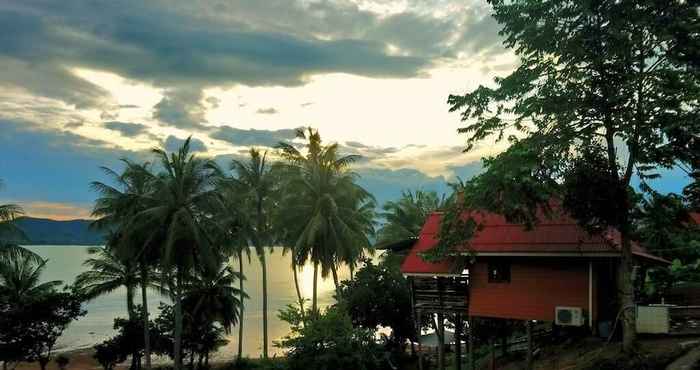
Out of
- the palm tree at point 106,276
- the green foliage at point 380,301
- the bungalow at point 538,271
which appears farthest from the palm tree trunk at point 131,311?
the bungalow at point 538,271

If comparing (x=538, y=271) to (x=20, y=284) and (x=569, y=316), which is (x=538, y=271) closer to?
(x=569, y=316)

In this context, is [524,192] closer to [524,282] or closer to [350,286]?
[524,282]

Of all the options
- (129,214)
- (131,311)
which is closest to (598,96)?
(129,214)

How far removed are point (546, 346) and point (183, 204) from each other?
69.3ft

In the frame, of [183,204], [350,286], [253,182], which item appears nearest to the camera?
[183,204]

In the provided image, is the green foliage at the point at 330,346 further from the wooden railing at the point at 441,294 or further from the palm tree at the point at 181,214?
the palm tree at the point at 181,214

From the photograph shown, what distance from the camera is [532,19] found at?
17.4 m

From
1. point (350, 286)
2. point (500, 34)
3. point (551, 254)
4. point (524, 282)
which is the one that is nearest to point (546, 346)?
point (524, 282)

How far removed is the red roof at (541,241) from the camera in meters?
19.4

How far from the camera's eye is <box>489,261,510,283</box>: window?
2209cm

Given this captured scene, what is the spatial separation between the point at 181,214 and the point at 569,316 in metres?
21.6

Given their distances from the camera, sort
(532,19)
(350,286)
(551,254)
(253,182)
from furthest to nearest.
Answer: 1. (253,182)
2. (350,286)
3. (551,254)
4. (532,19)

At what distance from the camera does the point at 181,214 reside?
32312 mm

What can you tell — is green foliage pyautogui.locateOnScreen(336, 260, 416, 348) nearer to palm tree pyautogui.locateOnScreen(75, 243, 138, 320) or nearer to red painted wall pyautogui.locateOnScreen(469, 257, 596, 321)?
red painted wall pyautogui.locateOnScreen(469, 257, 596, 321)
